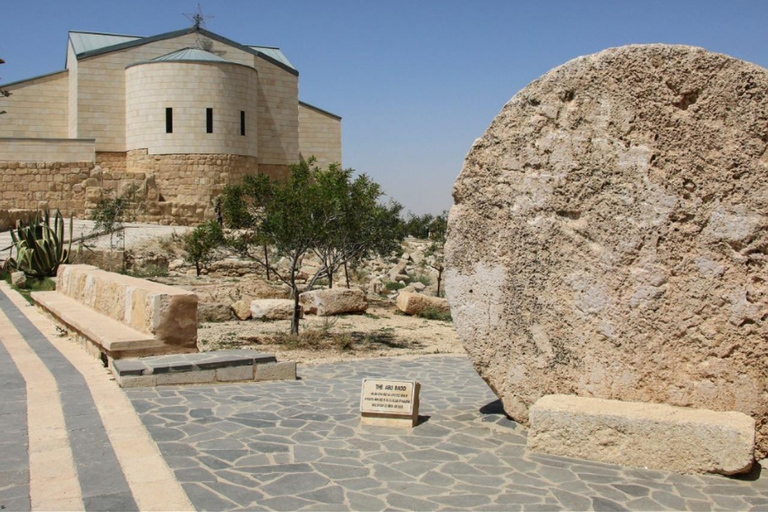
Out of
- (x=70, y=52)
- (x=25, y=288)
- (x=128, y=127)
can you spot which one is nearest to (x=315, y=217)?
(x=25, y=288)

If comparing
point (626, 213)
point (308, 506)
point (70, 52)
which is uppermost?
point (70, 52)

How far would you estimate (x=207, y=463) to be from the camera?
13.7 ft

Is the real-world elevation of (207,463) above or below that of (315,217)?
below

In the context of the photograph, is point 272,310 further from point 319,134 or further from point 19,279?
point 319,134

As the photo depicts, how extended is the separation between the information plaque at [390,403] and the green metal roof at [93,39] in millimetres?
31461

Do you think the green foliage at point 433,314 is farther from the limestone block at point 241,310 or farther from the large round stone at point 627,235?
the large round stone at point 627,235

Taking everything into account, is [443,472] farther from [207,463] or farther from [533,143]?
[533,143]

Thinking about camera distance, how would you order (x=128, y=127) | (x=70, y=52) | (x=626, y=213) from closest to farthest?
(x=626, y=213) < (x=128, y=127) < (x=70, y=52)

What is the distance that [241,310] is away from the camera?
42.0ft

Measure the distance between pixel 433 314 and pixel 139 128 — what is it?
19412mm

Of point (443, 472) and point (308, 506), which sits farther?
point (443, 472)

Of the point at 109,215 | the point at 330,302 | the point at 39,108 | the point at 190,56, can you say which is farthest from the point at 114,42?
the point at 330,302

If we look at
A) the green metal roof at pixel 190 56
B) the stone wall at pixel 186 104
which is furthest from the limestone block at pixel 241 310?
the green metal roof at pixel 190 56

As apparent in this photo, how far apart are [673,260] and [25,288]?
44.3ft
